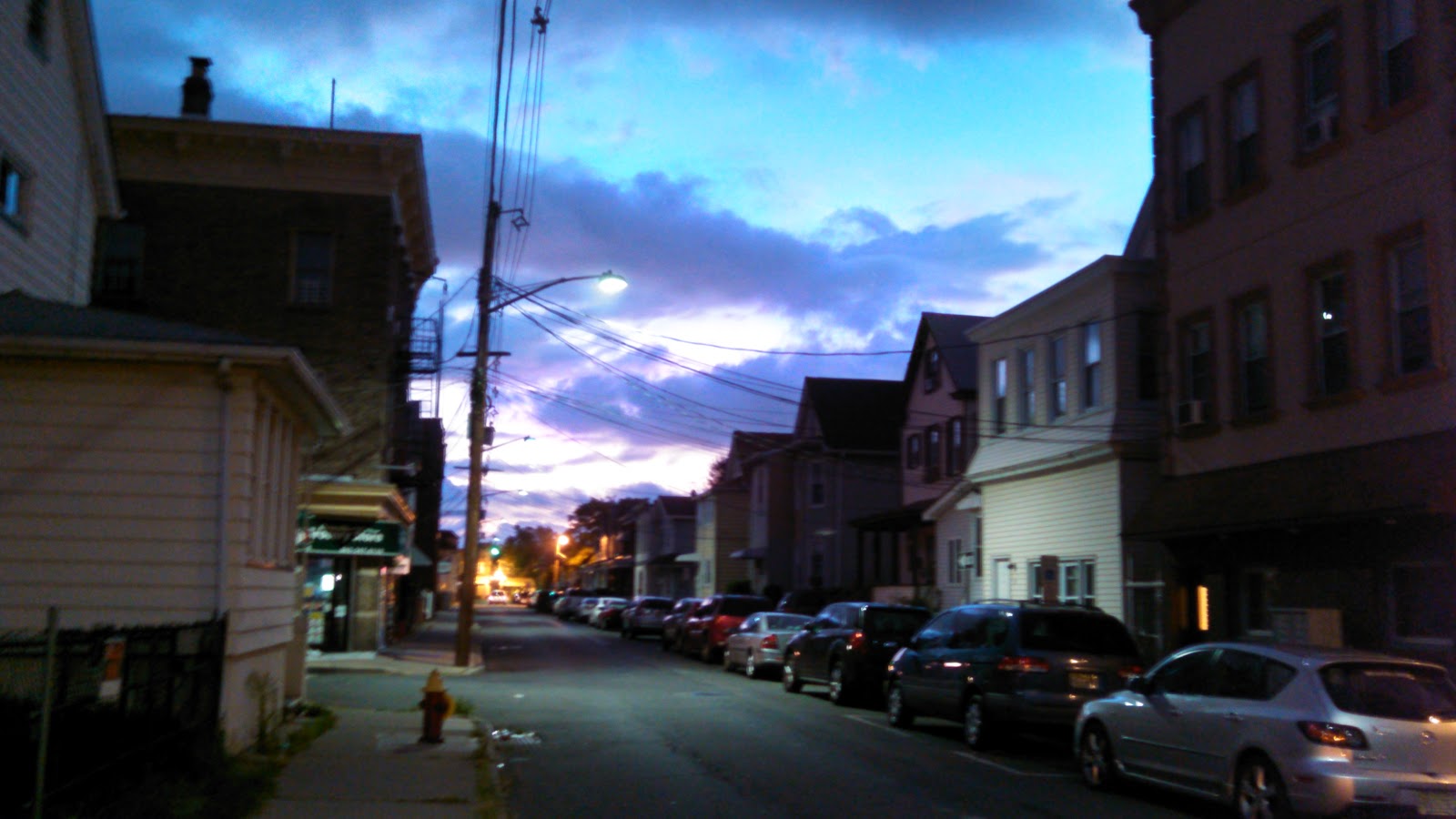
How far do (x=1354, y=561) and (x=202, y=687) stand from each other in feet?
44.8

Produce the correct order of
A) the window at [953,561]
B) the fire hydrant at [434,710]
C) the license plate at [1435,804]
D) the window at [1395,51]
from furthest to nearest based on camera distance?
the window at [953,561] < the window at [1395,51] < the fire hydrant at [434,710] < the license plate at [1435,804]

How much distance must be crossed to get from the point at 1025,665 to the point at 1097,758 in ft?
8.03

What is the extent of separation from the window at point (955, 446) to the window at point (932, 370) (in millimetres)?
1307

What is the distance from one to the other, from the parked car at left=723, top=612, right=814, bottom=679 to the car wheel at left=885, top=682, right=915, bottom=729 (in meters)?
8.08

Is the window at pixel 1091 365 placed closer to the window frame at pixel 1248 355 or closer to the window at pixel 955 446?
the window frame at pixel 1248 355

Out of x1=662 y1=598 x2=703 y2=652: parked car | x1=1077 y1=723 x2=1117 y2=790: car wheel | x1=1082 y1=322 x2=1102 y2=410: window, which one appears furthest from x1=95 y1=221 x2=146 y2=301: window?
x1=1077 y1=723 x2=1117 y2=790: car wheel

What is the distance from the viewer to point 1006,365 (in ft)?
94.1

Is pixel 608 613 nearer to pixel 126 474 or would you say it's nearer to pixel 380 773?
pixel 380 773

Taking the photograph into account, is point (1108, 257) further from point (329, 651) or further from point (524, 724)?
point (329, 651)

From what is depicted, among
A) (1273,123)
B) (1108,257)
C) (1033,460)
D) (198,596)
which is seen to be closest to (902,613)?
(1033,460)

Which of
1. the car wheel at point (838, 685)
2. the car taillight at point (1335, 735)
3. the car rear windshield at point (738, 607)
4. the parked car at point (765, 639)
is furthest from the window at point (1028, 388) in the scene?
the car taillight at point (1335, 735)

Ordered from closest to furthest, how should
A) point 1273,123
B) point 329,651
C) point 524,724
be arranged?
1. point 524,724
2. point 1273,123
3. point 329,651

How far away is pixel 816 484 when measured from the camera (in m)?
50.6

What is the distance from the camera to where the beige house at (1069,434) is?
2338 centimetres
